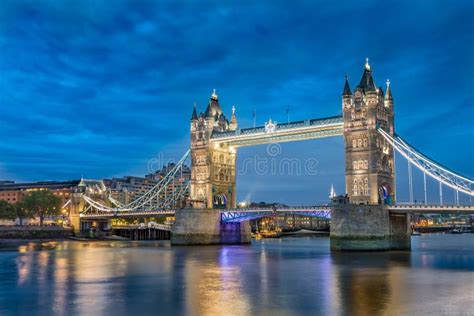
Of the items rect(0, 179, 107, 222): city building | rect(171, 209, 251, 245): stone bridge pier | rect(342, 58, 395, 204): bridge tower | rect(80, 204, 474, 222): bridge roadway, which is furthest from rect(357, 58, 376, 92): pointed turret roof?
rect(0, 179, 107, 222): city building

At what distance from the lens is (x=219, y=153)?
236 ft

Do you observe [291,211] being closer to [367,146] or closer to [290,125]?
[290,125]

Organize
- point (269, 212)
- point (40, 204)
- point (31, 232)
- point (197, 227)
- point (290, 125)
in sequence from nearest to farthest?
point (290, 125)
point (269, 212)
point (197, 227)
point (31, 232)
point (40, 204)

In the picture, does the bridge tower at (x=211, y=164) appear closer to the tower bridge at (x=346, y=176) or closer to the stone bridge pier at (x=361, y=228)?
the tower bridge at (x=346, y=176)

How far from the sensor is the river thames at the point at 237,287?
20703mm

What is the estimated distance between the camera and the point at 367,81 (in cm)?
5531

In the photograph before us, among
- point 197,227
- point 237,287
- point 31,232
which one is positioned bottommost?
point 237,287

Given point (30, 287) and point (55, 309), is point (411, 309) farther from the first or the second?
point (30, 287)

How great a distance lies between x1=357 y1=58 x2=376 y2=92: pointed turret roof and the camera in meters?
54.8

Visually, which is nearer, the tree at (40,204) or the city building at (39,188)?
the tree at (40,204)

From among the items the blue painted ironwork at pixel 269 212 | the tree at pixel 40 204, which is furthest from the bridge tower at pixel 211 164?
the tree at pixel 40 204

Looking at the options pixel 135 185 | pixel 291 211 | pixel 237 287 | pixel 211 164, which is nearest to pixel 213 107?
pixel 211 164

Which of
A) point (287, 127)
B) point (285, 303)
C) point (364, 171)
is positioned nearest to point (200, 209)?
point (287, 127)

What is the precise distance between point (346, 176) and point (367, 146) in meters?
3.74
